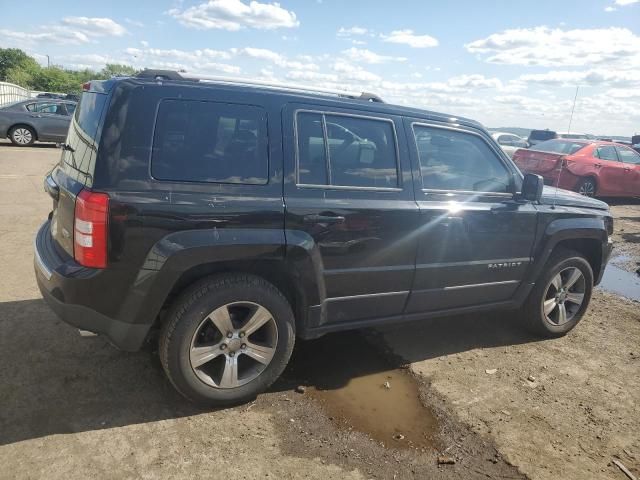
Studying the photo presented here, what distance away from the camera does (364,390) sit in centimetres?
354

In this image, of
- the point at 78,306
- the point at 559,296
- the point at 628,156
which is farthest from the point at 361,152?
the point at 628,156

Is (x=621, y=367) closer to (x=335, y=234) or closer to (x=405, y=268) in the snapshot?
(x=405, y=268)

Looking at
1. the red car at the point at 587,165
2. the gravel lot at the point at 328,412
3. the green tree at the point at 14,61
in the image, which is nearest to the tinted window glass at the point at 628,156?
the red car at the point at 587,165

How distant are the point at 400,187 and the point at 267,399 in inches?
66.1

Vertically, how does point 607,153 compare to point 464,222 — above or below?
above

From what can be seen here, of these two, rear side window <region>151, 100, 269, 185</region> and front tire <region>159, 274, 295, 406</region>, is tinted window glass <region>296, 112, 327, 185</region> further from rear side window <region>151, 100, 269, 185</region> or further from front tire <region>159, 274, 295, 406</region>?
front tire <region>159, 274, 295, 406</region>

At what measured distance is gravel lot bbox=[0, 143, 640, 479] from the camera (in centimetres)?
270

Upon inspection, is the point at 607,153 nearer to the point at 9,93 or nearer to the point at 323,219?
the point at 323,219

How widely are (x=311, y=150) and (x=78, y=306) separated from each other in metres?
Result: 1.63

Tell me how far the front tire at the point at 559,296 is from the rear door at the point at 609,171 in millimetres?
8849

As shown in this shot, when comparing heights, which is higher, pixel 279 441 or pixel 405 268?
pixel 405 268

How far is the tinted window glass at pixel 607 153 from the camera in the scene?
1246 centimetres

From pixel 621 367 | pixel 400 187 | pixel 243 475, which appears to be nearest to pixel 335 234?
pixel 400 187

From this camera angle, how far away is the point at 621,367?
415cm
